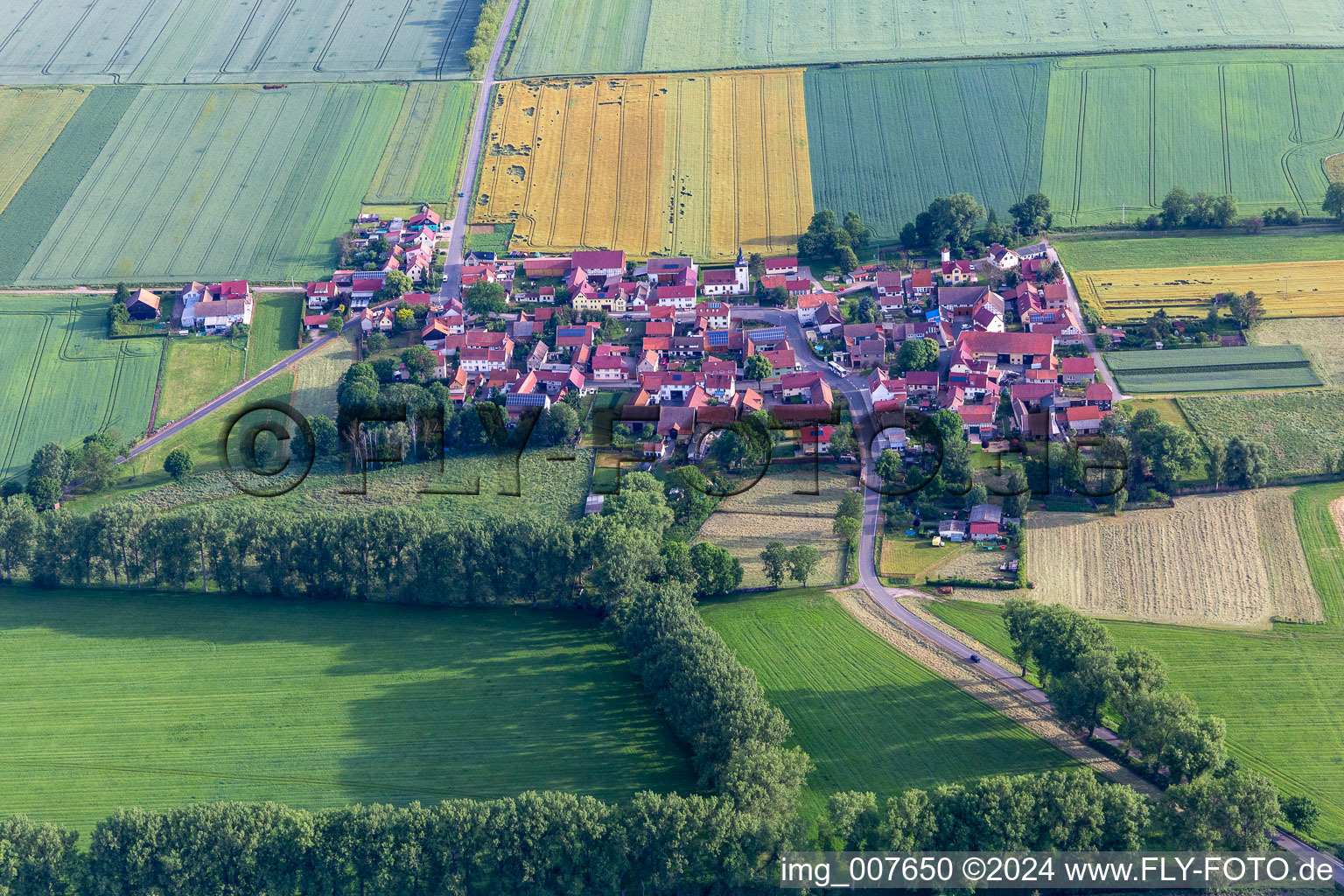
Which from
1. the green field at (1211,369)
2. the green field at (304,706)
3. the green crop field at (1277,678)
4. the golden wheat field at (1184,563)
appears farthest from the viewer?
the green field at (1211,369)

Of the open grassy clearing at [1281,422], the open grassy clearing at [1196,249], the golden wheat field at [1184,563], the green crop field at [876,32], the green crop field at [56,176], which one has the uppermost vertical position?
the green crop field at [876,32]

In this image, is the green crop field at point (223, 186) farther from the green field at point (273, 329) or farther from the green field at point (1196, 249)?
the green field at point (1196, 249)

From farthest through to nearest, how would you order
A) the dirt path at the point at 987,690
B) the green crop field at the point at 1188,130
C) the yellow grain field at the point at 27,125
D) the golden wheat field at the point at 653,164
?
the yellow grain field at the point at 27,125 → the golden wheat field at the point at 653,164 → the green crop field at the point at 1188,130 → the dirt path at the point at 987,690

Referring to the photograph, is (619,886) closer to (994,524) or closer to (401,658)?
(401,658)

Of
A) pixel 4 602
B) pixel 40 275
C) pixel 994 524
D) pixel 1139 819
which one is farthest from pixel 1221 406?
→ pixel 40 275

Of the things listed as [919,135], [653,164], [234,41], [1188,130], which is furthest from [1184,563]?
[234,41]

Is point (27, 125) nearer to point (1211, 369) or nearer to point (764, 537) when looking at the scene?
point (764, 537)

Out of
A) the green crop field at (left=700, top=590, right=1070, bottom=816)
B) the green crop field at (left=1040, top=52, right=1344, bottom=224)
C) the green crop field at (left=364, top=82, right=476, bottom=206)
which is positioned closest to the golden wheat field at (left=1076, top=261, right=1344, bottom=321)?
the green crop field at (left=1040, top=52, right=1344, bottom=224)

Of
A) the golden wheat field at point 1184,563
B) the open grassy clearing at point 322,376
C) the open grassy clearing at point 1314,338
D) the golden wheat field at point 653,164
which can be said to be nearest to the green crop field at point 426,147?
the golden wheat field at point 653,164
